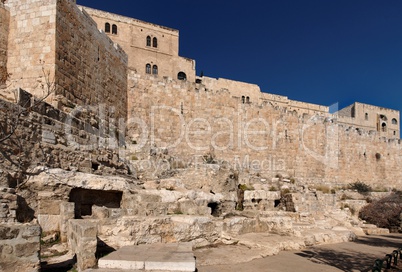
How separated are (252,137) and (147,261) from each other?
1418 centimetres

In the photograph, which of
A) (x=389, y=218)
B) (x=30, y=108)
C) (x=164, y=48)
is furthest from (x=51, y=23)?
(x=164, y=48)

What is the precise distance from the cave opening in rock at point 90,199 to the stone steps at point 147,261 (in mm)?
1848

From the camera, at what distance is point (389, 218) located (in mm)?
15281

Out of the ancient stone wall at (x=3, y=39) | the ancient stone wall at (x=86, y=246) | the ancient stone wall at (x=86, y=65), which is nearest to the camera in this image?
the ancient stone wall at (x=86, y=246)

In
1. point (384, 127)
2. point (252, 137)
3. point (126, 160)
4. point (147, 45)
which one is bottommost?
point (126, 160)

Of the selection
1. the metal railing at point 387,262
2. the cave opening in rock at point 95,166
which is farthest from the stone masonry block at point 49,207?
the metal railing at point 387,262

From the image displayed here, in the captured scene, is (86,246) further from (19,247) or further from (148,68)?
(148,68)

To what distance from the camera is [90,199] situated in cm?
660

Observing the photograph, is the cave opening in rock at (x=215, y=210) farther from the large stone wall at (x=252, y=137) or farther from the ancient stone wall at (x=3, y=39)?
the ancient stone wall at (x=3, y=39)

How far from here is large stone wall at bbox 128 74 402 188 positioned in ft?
49.5

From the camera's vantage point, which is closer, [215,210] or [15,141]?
[15,141]

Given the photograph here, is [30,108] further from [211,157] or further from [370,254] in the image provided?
[211,157]

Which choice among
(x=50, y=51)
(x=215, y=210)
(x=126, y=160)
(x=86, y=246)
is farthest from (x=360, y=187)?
(x=86, y=246)

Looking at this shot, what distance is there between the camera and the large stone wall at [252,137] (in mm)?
15078
